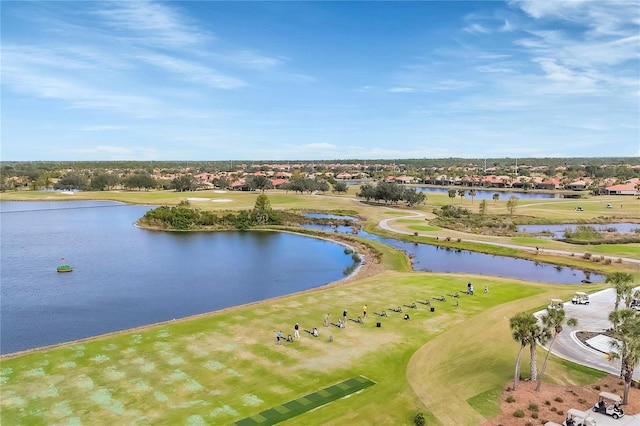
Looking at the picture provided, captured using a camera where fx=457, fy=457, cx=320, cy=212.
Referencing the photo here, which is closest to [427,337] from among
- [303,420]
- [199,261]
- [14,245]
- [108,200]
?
[303,420]

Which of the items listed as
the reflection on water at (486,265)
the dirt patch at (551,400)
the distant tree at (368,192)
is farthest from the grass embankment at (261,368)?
the distant tree at (368,192)

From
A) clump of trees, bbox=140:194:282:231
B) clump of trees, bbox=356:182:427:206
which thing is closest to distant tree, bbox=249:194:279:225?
clump of trees, bbox=140:194:282:231

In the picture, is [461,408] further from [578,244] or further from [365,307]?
[578,244]

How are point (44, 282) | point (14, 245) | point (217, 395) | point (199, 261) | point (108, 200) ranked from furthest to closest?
point (108, 200), point (14, 245), point (199, 261), point (44, 282), point (217, 395)

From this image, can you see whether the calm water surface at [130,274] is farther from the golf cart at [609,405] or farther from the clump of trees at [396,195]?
the clump of trees at [396,195]

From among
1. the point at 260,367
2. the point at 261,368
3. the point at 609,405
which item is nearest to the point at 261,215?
the point at 260,367

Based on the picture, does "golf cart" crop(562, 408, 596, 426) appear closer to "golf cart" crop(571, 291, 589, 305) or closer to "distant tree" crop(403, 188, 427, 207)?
"golf cart" crop(571, 291, 589, 305)
